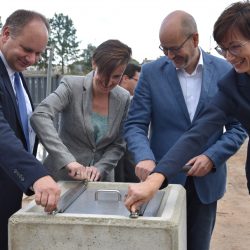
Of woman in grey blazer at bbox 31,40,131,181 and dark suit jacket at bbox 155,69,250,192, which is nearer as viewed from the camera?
dark suit jacket at bbox 155,69,250,192

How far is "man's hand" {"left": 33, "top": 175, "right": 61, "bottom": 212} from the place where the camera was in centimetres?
171

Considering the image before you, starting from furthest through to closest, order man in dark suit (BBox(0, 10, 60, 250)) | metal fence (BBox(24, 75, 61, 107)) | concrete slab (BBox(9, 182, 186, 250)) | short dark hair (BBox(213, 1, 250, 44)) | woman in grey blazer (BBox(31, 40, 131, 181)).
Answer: metal fence (BBox(24, 75, 61, 107)) < woman in grey blazer (BBox(31, 40, 131, 181)) < man in dark suit (BBox(0, 10, 60, 250)) < short dark hair (BBox(213, 1, 250, 44)) < concrete slab (BBox(9, 182, 186, 250))

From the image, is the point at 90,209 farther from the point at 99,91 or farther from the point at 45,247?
the point at 99,91

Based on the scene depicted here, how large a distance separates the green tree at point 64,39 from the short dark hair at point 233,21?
154ft

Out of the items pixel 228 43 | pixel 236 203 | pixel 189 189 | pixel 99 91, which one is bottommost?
pixel 236 203

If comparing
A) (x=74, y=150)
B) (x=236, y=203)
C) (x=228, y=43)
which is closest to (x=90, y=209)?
(x=74, y=150)

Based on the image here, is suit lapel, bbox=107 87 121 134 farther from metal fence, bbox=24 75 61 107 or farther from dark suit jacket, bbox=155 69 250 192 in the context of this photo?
metal fence, bbox=24 75 61 107

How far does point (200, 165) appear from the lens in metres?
2.22

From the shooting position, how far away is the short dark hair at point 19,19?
2.14m

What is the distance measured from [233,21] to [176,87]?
593mm

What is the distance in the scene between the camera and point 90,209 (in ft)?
6.65

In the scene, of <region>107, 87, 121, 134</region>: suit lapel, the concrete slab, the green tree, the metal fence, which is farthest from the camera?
the green tree

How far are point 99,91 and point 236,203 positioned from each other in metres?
3.98

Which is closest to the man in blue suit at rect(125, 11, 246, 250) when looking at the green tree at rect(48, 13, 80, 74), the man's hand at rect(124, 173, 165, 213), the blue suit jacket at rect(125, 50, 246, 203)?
the blue suit jacket at rect(125, 50, 246, 203)
